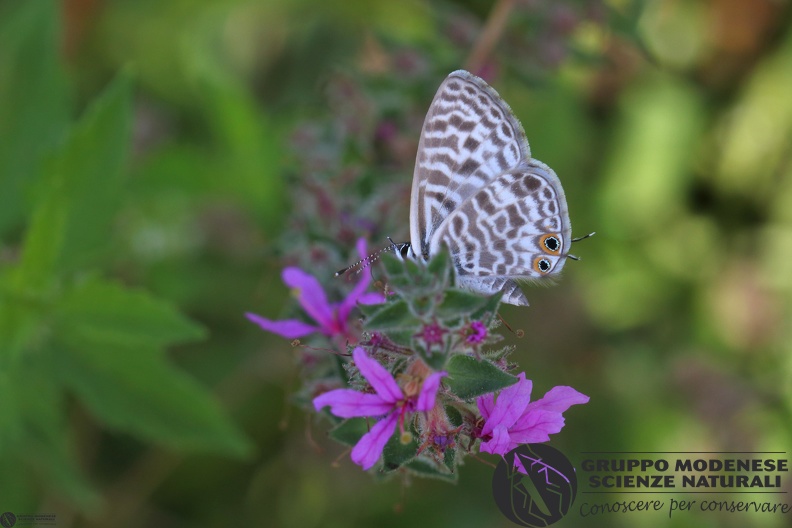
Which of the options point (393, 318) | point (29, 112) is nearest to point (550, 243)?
point (393, 318)

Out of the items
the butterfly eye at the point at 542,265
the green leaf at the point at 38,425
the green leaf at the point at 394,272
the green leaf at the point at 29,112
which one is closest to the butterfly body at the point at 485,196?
A: the butterfly eye at the point at 542,265

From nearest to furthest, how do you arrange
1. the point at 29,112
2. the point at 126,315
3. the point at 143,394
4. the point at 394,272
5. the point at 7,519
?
the point at 394,272 < the point at 126,315 < the point at 143,394 < the point at 7,519 < the point at 29,112

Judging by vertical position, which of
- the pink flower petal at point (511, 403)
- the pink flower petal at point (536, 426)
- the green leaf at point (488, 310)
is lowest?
the pink flower petal at point (536, 426)

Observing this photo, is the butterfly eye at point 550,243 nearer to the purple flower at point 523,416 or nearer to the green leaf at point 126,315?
the purple flower at point 523,416

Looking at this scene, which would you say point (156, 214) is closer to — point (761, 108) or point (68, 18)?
point (68, 18)

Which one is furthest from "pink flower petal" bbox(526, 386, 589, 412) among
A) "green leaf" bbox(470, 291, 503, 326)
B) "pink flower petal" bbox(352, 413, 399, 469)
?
"pink flower petal" bbox(352, 413, 399, 469)

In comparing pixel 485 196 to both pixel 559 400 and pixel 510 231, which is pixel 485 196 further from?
pixel 559 400

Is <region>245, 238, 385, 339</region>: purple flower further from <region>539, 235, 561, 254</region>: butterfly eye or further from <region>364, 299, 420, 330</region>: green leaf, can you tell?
<region>539, 235, 561, 254</region>: butterfly eye
